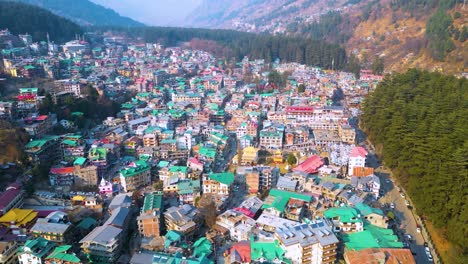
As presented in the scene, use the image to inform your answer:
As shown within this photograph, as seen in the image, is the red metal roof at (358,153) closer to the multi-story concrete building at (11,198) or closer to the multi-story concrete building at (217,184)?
the multi-story concrete building at (217,184)

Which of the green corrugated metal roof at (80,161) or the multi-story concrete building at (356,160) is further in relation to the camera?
the multi-story concrete building at (356,160)

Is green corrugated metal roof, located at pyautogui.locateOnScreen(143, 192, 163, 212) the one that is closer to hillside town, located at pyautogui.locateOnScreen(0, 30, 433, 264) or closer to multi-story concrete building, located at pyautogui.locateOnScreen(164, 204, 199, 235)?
hillside town, located at pyautogui.locateOnScreen(0, 30, 433, 264)

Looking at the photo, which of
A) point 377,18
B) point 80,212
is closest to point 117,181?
point 80,212

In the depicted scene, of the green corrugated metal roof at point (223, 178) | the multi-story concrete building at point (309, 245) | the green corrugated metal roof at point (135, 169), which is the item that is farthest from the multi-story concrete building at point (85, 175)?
the multi-story concrete building at point (309, 245)

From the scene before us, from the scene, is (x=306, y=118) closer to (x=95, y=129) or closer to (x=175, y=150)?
(x=175, y=150)

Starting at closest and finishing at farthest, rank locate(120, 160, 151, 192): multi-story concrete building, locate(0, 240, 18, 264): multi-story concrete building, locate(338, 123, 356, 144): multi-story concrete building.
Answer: locate(0, 240, 18, 264): multi-story concrete building → locate(120, 160, 151, 192): multi-story concrete building → locate(338, 123, 356, 144): multi-story concrete building

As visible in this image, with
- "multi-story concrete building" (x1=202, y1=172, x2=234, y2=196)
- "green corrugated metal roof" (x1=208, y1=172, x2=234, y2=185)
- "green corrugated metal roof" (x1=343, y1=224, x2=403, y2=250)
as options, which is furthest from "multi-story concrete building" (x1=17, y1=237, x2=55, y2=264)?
"green corrugated metal roof" (x1=343, y1=224, x2=403, y2=250)
